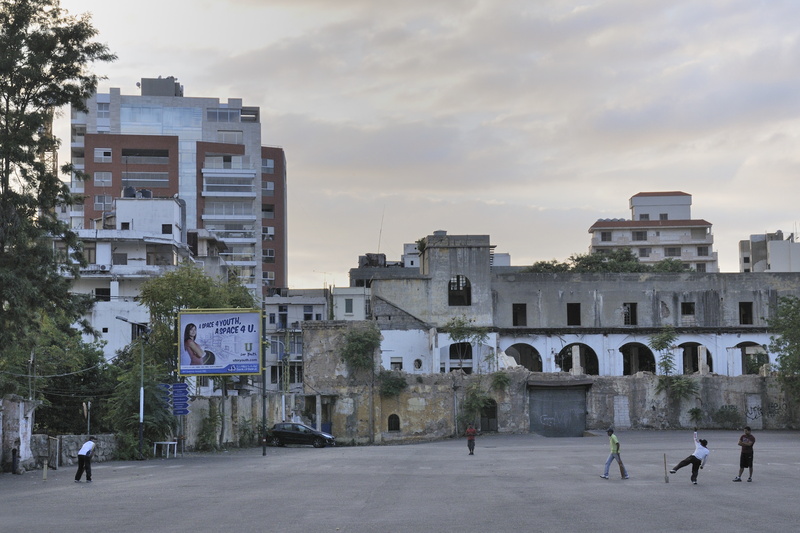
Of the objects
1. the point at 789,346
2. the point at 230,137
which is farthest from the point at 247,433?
the point at 230,137

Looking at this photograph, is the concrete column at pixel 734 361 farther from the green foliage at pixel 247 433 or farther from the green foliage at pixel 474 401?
the green foliage at pixel 247 433

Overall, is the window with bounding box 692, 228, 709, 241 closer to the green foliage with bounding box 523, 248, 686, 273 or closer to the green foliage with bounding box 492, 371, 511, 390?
the green foliage with bounding box 523, 248, 686, 273

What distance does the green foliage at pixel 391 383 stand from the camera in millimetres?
60406

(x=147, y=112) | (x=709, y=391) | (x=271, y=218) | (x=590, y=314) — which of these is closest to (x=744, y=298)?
(x=590, y=314)

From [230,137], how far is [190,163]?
19.4ft

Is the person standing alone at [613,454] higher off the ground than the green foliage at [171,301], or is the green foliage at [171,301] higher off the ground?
the green foliage at [171,301]

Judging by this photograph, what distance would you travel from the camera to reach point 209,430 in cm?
4831

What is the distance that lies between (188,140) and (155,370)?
66.8 meters

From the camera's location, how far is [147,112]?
108188 mm

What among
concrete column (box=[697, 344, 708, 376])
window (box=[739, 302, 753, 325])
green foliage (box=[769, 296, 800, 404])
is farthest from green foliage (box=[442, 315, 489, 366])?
green foliage (box=[769, 296, 800, 404])

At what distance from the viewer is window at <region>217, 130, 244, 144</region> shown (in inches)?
4356

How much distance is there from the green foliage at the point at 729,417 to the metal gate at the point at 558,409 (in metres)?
8.23

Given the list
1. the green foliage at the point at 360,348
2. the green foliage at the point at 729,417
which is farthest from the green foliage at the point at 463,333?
the green foliage at the point at 729,417

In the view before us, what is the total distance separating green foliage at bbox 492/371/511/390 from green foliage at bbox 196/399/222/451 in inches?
725
